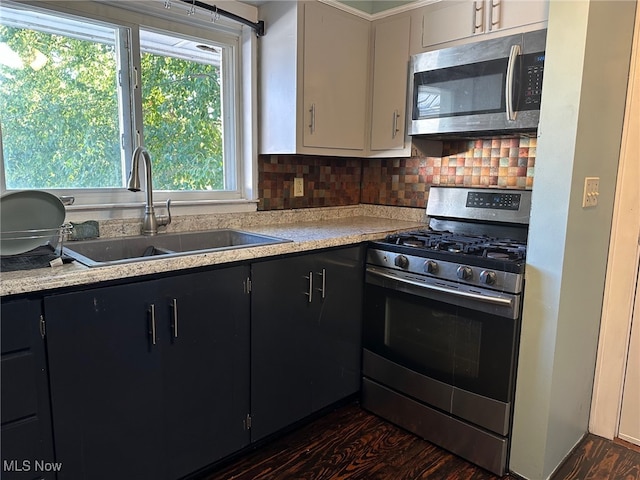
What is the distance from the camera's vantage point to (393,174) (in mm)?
2771

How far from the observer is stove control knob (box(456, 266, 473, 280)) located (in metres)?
1.77

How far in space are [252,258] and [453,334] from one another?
91 centimetres

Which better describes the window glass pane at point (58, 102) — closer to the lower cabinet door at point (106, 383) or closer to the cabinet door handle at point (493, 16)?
the lower cabinet door at point (106, 383)

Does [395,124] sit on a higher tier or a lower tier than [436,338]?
higher

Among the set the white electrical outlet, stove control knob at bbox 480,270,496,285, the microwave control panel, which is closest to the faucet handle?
stove control knob at bbox 480,270,496,285

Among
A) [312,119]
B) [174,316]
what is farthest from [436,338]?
[312,119]

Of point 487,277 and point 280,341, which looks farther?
point 280,341

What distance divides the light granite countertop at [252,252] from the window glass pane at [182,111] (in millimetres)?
403

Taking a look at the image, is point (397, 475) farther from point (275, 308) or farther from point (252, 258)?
point (252, 258)

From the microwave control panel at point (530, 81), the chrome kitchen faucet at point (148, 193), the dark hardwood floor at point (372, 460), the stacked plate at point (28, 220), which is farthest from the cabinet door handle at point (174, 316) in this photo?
the microwave control panel at point (530, 81)

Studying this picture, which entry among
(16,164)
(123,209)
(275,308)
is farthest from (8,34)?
(275,308)

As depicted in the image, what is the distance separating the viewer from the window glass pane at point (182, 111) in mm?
2088

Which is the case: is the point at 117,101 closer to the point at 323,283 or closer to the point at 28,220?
the point at 28,220

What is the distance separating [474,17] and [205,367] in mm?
1951
